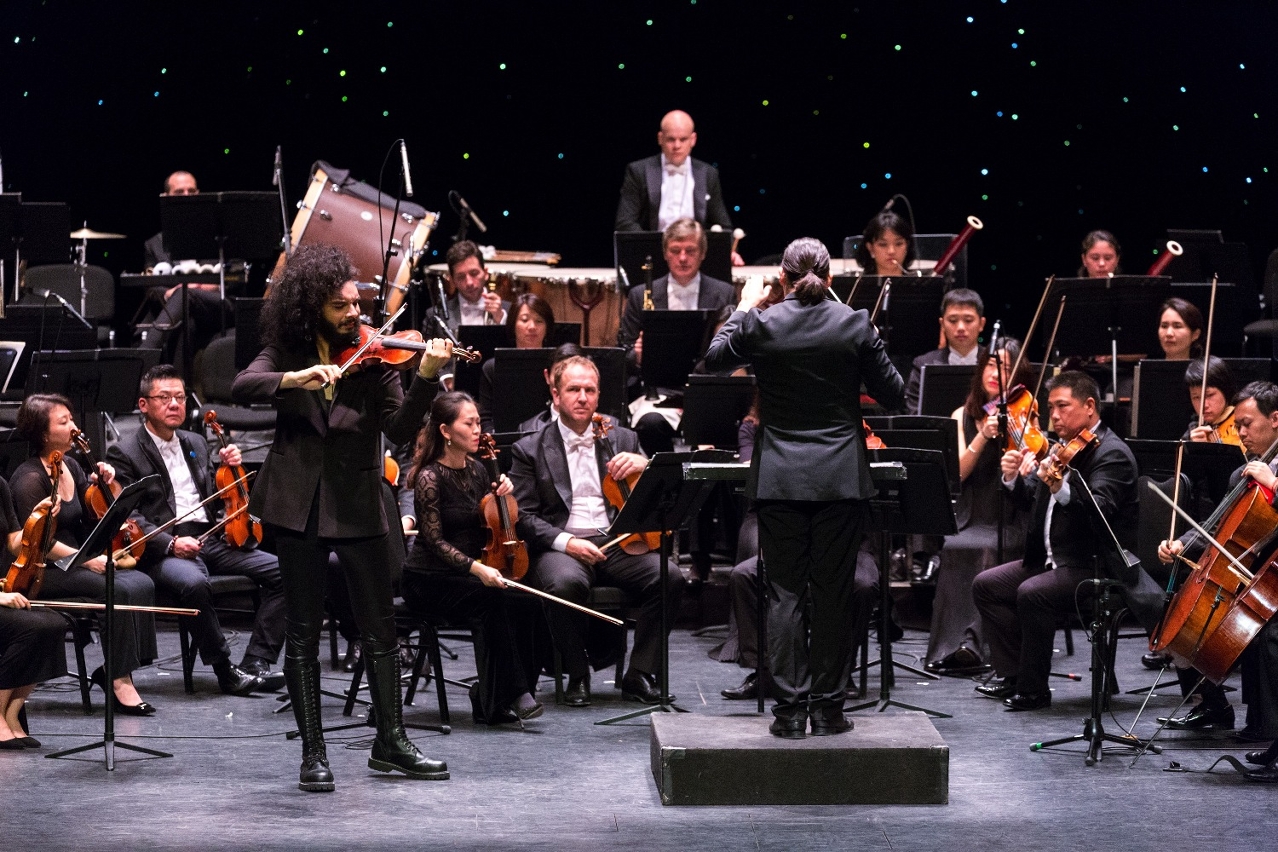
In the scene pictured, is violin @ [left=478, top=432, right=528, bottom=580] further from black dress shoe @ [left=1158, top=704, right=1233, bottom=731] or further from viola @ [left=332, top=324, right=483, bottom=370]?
black dress shoe @ [left=1158, top=704, right=1233, bottom=731]

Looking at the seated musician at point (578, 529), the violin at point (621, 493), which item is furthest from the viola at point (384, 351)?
the violin at point (621, 493)

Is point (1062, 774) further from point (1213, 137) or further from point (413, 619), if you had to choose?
point (1213, 137)

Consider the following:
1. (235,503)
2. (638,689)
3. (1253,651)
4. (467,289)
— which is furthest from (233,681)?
(1253,651)

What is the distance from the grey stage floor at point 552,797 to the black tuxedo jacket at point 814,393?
36.4 inches

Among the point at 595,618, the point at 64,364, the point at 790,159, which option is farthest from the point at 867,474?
the point at 790,159

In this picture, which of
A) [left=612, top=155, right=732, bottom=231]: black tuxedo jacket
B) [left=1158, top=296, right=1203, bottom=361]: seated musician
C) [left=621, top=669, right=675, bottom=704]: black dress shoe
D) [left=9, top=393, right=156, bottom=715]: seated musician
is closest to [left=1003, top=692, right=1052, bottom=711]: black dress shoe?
[left=621, top=669, right=675, bottom=704]: black dress shoe

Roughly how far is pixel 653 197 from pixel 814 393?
14.6 feet

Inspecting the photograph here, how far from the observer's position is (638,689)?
6.05 m

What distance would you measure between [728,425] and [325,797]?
8.40ft

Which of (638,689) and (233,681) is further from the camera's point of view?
(233,681)

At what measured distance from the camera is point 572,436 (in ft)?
21.1

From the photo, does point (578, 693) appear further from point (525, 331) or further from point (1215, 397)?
point (1215, 397)

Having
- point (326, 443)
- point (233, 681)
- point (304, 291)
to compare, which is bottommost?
point (233, 681)

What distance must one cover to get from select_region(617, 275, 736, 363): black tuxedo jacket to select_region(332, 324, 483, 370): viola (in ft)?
10.7
